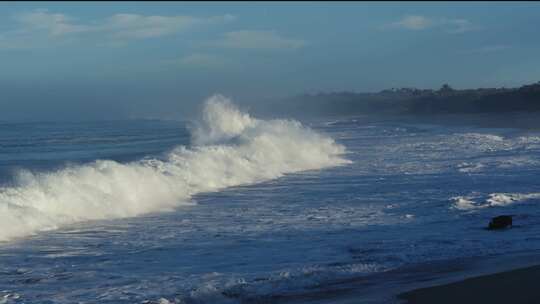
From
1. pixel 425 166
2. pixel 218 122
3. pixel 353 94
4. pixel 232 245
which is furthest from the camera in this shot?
pixel 353 94

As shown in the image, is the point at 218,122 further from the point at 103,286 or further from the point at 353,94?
the point at 353,94

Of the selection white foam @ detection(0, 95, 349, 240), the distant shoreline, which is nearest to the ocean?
white foam @ detection(0, 95, 349, 240)

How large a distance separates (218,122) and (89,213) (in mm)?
Answer: 25224

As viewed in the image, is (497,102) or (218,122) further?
(497,102)

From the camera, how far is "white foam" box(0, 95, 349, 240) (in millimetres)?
13773

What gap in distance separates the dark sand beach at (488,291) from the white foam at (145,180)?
271 inches

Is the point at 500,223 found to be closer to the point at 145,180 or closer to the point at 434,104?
the point at 145,180

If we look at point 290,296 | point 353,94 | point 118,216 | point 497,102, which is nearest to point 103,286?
point 290,296

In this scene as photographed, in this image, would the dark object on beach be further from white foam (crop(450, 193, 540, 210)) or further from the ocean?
white foam (crop(450, 193, 540, 210))

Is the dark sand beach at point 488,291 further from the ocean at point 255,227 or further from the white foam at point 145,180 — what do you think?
the white foam at point 145,180

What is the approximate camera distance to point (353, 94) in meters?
152

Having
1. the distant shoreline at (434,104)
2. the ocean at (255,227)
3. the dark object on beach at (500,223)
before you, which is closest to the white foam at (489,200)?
the ocean at (255,227)

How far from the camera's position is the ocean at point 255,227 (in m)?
8.57

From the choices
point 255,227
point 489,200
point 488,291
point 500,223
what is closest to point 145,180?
point 255,227
